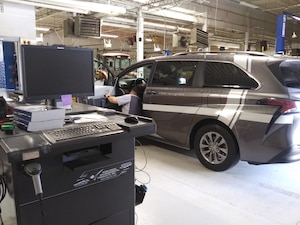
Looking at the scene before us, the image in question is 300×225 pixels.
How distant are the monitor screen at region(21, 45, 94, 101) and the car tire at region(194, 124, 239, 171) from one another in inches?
72.9

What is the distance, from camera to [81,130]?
1607 millimetres

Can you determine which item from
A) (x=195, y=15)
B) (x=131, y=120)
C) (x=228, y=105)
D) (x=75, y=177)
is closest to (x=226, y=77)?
(x=228, y=105)

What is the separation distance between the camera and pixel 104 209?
1.89 meters

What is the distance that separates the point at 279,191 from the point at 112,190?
1.98m

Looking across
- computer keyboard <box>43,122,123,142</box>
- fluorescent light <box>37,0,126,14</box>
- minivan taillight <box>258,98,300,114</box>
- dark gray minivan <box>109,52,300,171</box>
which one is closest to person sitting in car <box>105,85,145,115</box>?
dark gray minivan <box>109,52,300,171</box>

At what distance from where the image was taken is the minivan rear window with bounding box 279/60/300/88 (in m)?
2.88

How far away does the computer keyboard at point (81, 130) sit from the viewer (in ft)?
4.87

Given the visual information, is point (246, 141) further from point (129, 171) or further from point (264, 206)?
point (129, 171)

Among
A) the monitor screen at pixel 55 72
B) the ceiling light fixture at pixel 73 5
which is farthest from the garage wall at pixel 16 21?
the monitor screen at pixel 55 72

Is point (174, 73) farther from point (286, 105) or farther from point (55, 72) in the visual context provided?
point (55, 72)

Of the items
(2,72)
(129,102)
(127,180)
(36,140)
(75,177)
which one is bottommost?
(127,180)

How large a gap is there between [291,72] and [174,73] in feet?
4.91

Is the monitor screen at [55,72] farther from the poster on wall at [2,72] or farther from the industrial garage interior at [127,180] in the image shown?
the poster on wall at [2,72]

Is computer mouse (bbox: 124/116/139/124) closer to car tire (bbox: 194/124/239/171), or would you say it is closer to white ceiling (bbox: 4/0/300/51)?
car tire (bbox: 194/124/239/171)
